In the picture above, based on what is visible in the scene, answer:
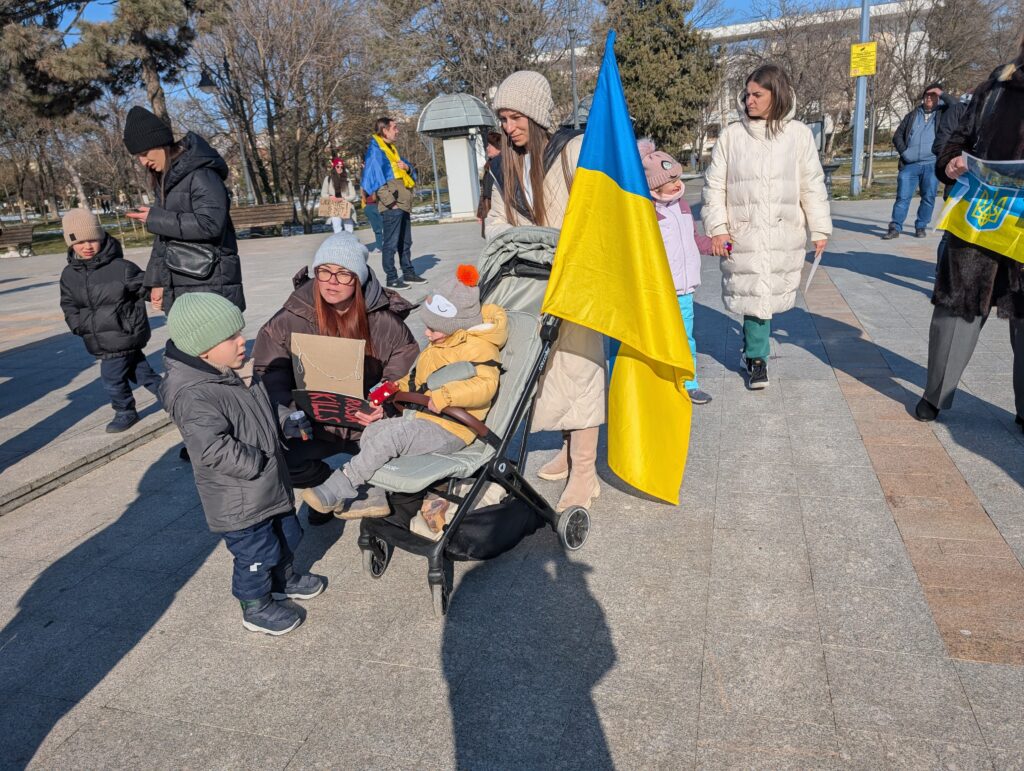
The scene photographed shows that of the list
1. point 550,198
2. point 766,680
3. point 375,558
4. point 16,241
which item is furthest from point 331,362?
point 16,241

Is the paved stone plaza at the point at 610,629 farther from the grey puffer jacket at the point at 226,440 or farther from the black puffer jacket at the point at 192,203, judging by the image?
the black puffer jacket at the point at 192,203

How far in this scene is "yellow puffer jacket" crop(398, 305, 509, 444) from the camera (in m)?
2.95

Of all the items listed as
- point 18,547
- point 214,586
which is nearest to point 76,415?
point 18,547

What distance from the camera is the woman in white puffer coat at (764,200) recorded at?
A: 4.54m

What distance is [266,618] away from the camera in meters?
2.95

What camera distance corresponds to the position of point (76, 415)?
6.02 m

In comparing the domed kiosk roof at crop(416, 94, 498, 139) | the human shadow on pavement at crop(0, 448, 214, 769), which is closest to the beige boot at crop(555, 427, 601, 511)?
the human shadow on pavement at crop(0, 448, 214, 769)

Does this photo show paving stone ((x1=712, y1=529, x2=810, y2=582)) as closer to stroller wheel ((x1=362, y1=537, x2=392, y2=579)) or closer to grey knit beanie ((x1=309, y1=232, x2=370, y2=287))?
stroller wheel ((x1=362, y1=537, x2=392, y2=579))

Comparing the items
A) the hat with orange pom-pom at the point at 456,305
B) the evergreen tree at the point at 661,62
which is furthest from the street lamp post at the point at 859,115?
the hat with orange pom-pom at the point at 456,305

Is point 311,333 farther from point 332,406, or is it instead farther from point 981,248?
point 981,248

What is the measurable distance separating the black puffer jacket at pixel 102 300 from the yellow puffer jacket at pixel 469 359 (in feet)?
9.84

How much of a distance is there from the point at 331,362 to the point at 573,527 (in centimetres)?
132

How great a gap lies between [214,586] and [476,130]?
1817cm

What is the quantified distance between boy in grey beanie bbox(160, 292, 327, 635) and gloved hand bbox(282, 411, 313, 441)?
614 mm
